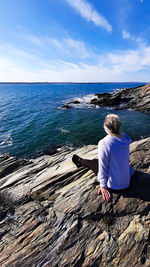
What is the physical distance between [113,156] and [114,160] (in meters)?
0.16

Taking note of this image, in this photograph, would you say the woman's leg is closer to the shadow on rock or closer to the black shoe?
the black shoe

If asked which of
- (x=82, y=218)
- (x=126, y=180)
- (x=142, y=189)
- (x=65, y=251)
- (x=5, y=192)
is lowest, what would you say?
(x=5, y=192)

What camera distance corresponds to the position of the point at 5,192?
7449 millimetres

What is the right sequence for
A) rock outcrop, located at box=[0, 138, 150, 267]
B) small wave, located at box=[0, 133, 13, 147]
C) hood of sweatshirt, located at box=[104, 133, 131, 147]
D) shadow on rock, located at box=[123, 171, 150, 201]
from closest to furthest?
hood of sweatshirt, located at box=[104, 133, 131, 147] < rock outcrop, located at box=[0, 138, 150, 267] < shadow on rock, located at box=[123, 171, 150, 201] < small wave, located at box=[0, 133, 13, 147]

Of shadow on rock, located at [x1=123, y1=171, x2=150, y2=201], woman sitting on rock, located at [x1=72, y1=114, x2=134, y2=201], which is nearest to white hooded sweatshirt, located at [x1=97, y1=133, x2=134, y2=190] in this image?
woman sitting on rock, located at [x1=72, y1=114, x2=134, y2=201]

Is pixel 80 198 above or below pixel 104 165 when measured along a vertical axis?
below

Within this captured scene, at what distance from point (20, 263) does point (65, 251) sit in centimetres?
155

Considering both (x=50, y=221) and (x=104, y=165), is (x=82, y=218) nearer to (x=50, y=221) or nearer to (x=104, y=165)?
(x=50, y=221)

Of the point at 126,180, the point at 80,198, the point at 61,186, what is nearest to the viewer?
the point at 126,180

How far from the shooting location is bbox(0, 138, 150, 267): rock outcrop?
3937 millimetres

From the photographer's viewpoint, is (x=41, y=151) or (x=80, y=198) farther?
(x=41, y=151)

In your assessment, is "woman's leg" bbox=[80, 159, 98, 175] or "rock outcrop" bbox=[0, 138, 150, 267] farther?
"woman's leg" bbox=[80, 159, 98, 175]

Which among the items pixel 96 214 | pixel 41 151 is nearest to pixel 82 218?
pixel 96 214

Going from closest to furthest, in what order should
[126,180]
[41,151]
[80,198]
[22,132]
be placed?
[126,180] < [80,198] < [41,151] < [22,132]
